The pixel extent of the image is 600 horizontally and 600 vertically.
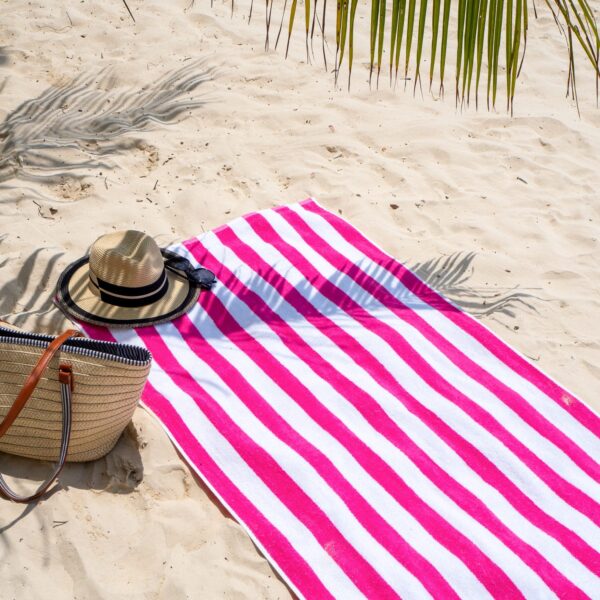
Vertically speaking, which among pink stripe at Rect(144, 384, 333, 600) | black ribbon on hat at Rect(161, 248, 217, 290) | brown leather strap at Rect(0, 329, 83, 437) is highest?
brown leather strap at Rect(0, 329, 83, 437)

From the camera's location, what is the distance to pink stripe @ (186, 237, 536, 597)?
2.32 meters

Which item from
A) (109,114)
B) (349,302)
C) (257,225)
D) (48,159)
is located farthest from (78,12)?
(349,302)

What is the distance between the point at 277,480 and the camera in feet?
8.25

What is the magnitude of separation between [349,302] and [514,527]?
44.5 inches

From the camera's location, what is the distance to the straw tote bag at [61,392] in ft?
7.21

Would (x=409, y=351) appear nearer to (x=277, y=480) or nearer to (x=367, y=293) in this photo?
(x=367, y=293)

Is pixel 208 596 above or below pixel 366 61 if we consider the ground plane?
below

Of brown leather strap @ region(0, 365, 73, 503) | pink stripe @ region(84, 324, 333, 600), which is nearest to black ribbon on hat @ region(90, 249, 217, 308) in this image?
pink stripe @ region(84, 324, 333, 600)

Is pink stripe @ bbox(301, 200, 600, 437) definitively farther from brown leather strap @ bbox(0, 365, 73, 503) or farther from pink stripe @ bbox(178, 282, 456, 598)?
brown leather strap @ bbox(0, 365, 73, 503)

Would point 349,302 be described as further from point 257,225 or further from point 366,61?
point 366,61

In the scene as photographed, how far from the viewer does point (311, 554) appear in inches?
91.0

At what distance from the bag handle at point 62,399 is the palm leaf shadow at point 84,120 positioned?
1.77 meters

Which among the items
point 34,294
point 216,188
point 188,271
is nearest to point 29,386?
point 34,294

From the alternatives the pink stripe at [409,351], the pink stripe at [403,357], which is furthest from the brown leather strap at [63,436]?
the pink stripe at [409,351]
